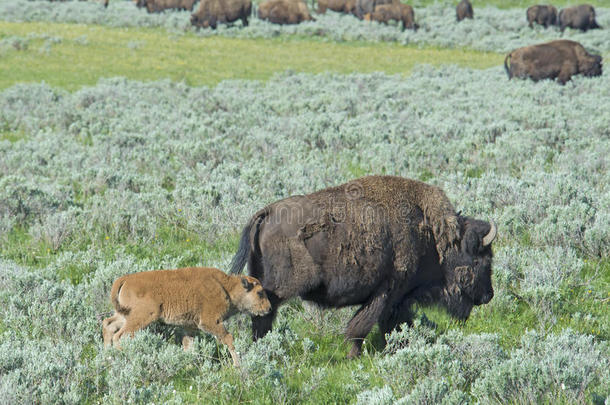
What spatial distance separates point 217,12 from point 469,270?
99.8 feet

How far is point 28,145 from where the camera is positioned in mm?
11977

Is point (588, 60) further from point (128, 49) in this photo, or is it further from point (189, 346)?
point (189, 346)

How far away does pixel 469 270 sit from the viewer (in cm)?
541

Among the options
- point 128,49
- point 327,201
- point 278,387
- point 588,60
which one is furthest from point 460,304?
point 128,49

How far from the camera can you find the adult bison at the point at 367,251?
4.78m

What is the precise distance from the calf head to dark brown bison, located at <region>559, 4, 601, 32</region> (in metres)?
34.2

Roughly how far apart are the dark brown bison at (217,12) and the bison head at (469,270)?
29.8 meters

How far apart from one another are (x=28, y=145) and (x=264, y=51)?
17.4 meters

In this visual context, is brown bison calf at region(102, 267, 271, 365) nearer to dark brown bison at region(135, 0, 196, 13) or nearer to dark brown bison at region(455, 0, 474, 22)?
dark brown bison at region(135, 0, 196, 13)

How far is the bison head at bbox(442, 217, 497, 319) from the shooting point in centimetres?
534

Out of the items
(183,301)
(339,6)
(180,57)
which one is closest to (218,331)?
(183,301)

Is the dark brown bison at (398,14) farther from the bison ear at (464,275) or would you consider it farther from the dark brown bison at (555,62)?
the bison ear at (464,275)

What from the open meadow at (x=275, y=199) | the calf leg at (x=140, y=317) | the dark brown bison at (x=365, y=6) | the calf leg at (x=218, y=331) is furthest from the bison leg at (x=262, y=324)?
the dark brown bison at (x=365, y=6)

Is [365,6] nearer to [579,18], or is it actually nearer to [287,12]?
[287,12]
